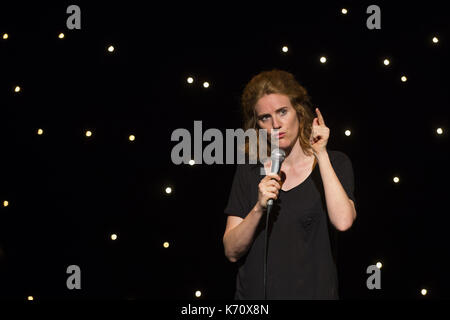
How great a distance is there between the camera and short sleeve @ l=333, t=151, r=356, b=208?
1.52 m

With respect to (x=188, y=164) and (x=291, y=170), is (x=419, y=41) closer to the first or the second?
(x=291, y=170)

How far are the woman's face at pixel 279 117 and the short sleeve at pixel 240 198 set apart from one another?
0.60 ft

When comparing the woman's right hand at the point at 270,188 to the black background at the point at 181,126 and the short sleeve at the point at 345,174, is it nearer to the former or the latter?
the short sleeve at the point at 345,174

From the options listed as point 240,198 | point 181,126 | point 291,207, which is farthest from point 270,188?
point 181,126

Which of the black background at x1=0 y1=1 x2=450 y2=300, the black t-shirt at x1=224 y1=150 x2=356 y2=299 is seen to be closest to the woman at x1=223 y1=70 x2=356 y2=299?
the black t-shirt at x1=224 y1=150 x2=356 y2=299

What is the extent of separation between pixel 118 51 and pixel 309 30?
83cm

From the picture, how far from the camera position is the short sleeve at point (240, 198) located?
5.29 feet

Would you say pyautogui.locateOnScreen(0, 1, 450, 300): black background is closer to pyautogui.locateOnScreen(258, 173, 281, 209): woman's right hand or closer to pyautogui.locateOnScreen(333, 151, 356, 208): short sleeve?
pyautogui.locateOnScreen(333, 151, 356, 208): short sleeve

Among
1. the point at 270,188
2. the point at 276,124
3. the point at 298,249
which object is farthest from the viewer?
the point at 276,124

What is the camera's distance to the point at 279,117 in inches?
62.9

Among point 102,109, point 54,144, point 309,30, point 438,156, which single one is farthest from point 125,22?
point 438,156

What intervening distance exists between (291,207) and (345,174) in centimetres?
21

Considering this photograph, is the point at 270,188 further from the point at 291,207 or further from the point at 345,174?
the point at 345,174

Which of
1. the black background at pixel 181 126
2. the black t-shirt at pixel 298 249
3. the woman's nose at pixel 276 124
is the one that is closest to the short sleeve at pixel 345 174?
the black t-shirt at pixel 298 249
